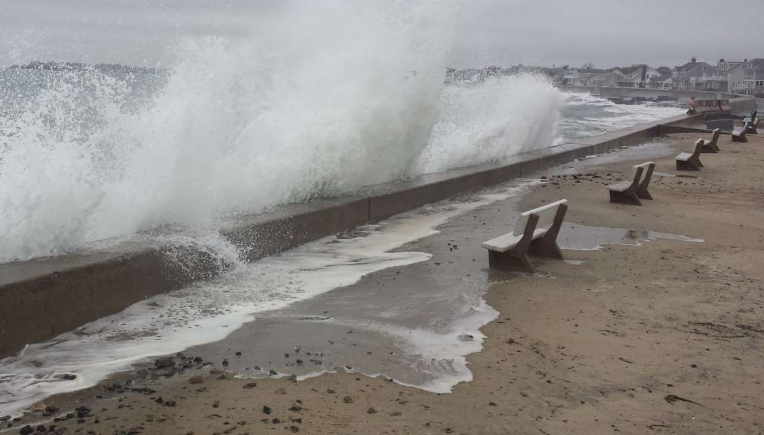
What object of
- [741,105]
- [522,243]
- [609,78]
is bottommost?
[522,243]

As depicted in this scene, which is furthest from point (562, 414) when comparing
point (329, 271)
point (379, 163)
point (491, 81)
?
point (491, 81)

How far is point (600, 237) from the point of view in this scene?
7285mm

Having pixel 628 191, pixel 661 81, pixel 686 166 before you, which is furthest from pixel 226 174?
pixel 661 81

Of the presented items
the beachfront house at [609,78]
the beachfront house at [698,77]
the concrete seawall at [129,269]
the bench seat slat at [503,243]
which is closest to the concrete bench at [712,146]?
the concrete seawall at [129,269]

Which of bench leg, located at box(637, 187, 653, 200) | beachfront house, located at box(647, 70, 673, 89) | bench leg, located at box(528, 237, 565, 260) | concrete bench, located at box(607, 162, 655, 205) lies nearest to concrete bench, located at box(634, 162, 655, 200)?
bench leg, located at box(637, 187, 653, 200)

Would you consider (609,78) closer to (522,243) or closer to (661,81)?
(661,81)

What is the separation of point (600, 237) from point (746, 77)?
326 feet

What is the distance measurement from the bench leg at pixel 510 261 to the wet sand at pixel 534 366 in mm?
110

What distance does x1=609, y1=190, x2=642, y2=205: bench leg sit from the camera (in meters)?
9.28

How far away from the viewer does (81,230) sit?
486 centimetres

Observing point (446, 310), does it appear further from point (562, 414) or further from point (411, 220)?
point (411, 220)

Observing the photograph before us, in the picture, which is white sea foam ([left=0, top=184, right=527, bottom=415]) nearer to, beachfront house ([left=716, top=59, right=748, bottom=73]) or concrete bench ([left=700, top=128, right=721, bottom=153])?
concrete bench ([left=700, top=128, right=721, bottom=153])

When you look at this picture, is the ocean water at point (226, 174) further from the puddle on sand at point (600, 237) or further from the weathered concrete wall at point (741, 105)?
the weathered concrete wall at point (741, 105)

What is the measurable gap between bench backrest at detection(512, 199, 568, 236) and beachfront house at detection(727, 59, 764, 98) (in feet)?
301
